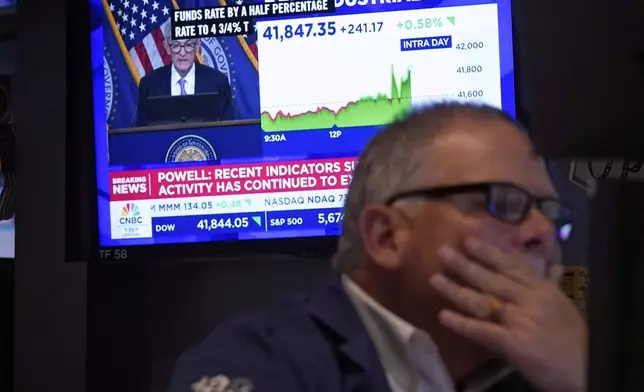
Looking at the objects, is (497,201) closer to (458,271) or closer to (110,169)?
(458,271)

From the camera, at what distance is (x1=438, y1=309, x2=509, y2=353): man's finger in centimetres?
87

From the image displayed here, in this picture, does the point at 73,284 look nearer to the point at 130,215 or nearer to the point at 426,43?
the point at 130,215

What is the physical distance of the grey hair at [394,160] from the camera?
1.02 m

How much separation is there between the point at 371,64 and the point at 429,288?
77cm

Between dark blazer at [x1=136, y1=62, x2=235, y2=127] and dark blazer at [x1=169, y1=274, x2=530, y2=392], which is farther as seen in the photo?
dark blazer at [x1=136, y1=62, x2=235, y2=127]

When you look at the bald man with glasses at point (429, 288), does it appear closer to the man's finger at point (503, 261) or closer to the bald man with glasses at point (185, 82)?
the man's finger at point (503, 261)

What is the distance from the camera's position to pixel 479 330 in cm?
88

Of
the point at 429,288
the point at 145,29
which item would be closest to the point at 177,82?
the point at 145,29

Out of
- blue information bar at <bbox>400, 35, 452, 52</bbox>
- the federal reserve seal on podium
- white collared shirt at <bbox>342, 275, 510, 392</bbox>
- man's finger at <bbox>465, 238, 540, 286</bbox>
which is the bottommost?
white collared shirt at <bbox>342, 275, 510, 392</bbox>

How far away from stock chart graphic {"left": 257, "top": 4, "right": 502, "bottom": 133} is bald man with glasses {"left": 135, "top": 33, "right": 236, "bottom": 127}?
0.30ft

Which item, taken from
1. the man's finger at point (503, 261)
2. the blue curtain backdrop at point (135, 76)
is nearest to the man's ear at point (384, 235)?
the man's finger at point (503, 261)

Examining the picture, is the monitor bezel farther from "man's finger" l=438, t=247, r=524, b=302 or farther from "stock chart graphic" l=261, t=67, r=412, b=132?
"man's finger" l=438, t=247, r=524, b=302

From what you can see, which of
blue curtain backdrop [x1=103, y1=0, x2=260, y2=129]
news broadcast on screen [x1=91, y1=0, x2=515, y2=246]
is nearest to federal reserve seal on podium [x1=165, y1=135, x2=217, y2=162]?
news broadcast on screen [x1=91, y1=0, x2=515, y2=246]

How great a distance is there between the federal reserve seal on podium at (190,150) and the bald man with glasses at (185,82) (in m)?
0.05
